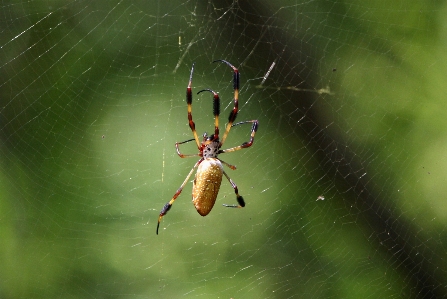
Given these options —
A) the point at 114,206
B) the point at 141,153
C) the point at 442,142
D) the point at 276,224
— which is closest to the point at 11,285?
the point at 114,206

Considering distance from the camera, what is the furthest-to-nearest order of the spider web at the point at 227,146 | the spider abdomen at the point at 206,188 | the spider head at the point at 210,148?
the spider web at the point at 227,146
the spider head at the point at 210,148
the spider abdomen at the point at 206,188

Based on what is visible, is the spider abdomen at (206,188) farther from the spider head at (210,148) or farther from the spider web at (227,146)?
the spider web at (227,146)

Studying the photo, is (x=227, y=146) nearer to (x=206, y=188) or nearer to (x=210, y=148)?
(x=210, y=148)

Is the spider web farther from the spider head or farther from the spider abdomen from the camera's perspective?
the spider abdomen

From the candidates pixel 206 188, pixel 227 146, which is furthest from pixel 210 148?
pixel 227 146

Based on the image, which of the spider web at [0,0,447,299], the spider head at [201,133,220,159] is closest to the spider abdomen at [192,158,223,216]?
the spider head at [201,133,220,159]

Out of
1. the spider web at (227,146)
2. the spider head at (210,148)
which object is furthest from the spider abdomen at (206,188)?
the spider web at (227,146)

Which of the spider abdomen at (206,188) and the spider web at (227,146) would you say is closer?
the spider abdomen at (206,188)
